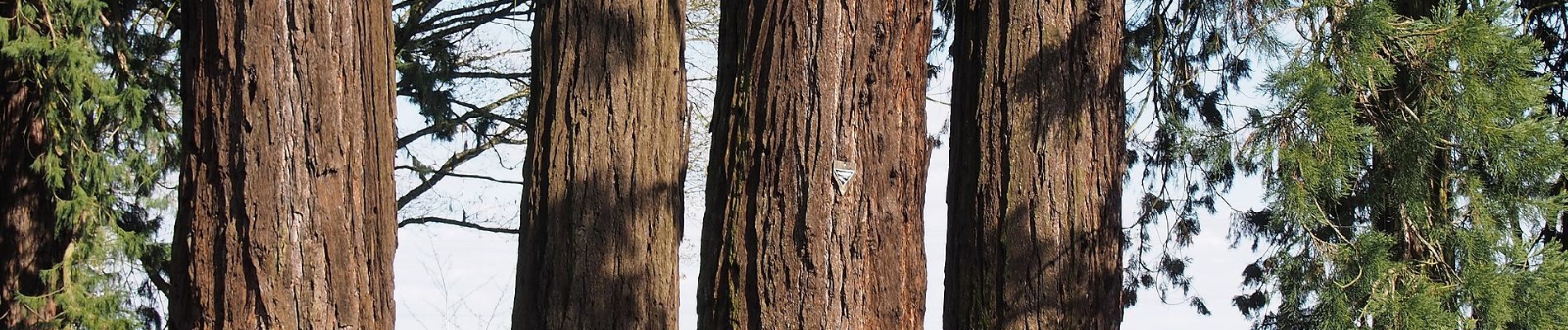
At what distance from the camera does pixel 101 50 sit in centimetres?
630

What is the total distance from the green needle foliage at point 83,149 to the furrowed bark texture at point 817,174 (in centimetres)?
350

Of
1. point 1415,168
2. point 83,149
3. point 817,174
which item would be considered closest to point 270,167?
point 817,174

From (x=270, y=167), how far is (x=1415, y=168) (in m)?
4.43

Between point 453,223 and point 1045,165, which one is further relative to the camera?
point 453,223

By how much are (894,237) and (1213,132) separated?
232 cm

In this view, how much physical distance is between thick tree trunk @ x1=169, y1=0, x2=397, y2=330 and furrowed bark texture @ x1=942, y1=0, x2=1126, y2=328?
1883 mm

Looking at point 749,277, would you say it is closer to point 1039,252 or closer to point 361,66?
point 1039,252

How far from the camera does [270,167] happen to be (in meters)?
3.60

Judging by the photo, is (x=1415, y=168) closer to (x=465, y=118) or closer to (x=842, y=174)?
(x=842, y=174)

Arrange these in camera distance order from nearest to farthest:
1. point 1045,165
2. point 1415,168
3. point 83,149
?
point 1045,165
point 1415,168
point 83,149

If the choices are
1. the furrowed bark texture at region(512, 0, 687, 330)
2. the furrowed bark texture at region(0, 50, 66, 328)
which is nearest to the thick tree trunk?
the furrowed bark texture at region(512, 0, 687, 330)

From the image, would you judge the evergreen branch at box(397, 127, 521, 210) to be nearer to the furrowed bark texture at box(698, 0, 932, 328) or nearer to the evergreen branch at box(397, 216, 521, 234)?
the evergreen branch at box(397, 216, 521, 234)

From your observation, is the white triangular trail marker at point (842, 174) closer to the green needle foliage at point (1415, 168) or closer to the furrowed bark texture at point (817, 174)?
the furrowed bark texture at point (817, 174)

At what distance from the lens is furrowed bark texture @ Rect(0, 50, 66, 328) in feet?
20.8
